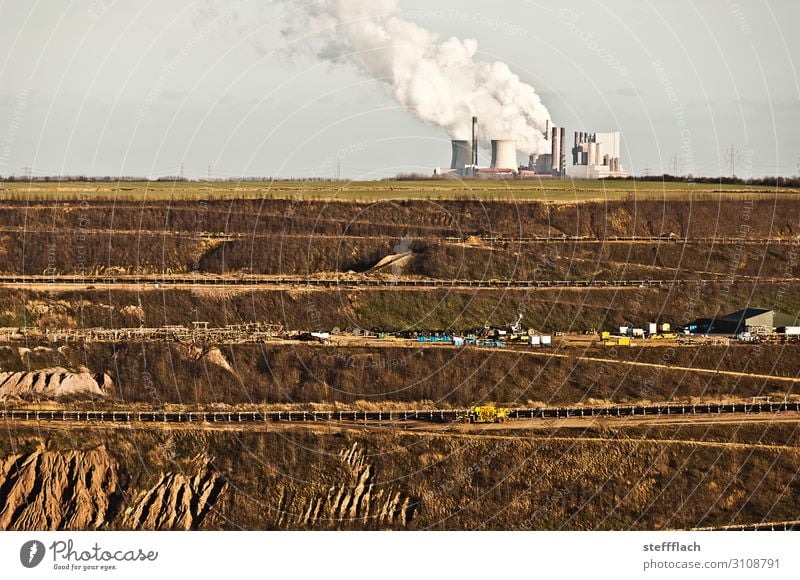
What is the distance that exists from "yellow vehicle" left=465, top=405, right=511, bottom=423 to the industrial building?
32811mm

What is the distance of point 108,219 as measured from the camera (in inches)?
6501

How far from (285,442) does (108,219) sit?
8063cm

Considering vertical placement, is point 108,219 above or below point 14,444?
above

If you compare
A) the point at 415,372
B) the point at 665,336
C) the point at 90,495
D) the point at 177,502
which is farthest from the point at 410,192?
the point at 90,495

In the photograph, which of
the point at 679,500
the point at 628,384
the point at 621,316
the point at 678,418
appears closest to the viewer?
the point at 679,500

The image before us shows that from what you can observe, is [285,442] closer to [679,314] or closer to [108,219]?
[679,314]

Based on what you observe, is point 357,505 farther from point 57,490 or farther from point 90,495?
point 57,490

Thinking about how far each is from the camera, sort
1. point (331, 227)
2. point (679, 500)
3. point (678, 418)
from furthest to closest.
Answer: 1. point (331, 227)
2. point (678, 418)
3. point (679, 500)

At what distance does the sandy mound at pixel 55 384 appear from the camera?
10169cm

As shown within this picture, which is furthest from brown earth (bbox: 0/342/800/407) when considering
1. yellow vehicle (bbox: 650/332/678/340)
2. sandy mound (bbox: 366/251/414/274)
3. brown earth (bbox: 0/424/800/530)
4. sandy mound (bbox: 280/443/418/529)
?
sandy mound (bbox: 366/251/414/274)

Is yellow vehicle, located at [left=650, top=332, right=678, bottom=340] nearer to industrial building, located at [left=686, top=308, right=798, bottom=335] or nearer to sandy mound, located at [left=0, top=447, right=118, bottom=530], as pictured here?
industrial building, located at [left=686, top=308, right=798, bottom=335]

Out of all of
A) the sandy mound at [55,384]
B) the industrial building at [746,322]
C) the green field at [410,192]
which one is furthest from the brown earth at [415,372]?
the green field at [410,192]

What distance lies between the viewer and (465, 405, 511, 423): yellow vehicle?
95125 mm

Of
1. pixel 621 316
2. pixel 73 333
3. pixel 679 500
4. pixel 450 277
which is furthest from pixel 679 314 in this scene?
pixel 73 333
